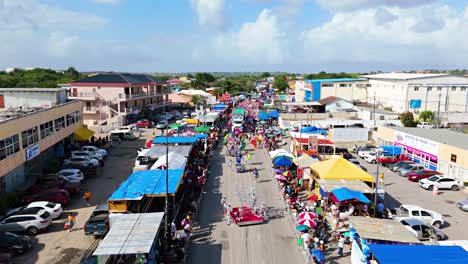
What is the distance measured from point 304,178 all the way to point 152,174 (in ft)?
31.3

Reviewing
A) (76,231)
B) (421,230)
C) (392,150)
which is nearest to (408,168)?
(392,150)

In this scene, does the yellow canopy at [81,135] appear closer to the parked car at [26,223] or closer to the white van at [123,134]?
the white van at [123,134]

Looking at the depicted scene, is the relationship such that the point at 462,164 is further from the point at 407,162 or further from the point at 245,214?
the point at 245,214

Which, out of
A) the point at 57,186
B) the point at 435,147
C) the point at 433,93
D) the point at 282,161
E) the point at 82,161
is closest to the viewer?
the point at 57,186

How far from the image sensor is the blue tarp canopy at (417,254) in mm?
10500

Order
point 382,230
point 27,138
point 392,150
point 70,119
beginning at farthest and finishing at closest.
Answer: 1. point 70,119
2. point 392,150
3. point 27,138
4. point 382,230

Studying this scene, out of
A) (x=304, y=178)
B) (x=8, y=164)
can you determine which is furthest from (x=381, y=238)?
(x=8, y=164)

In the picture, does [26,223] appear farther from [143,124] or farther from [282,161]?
[143,124]

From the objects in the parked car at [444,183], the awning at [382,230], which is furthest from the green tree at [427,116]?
the awning at [382,230]

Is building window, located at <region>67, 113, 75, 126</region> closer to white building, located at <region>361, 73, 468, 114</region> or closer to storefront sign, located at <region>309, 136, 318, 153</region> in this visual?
storefront sign, located at <region>309, 136, 318, 153</region>

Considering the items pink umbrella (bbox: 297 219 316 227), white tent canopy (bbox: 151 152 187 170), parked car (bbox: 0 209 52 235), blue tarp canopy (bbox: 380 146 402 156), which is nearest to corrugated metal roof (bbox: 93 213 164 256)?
parked car (bbox: 0 209 52 235)

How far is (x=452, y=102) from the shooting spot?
181 feet

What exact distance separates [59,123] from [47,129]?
278 cm

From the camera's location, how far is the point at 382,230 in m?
13.4
